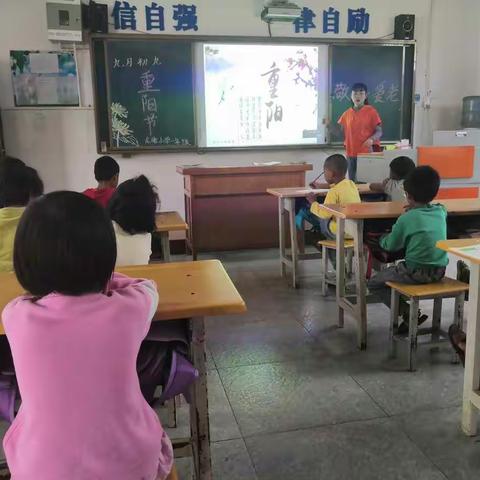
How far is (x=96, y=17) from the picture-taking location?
197 inches

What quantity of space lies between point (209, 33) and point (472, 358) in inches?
176

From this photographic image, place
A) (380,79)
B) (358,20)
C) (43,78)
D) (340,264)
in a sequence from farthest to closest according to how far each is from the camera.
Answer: (380,79), (358,20), (43,78), (340,264)

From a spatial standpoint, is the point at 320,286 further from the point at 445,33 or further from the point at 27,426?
the point at 445,33

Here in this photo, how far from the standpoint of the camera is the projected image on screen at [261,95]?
18.0ft

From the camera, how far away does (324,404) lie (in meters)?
2.27

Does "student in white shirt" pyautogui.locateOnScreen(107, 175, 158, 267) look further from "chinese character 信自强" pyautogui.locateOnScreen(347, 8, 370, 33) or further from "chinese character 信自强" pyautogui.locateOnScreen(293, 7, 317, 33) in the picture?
"chinese character 信自强" pyautogui.locateOnScreen(347, 8, 370, 33)

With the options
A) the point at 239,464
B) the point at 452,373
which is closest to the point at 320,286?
the point at 452,373

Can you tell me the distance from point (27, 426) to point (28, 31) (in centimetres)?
497

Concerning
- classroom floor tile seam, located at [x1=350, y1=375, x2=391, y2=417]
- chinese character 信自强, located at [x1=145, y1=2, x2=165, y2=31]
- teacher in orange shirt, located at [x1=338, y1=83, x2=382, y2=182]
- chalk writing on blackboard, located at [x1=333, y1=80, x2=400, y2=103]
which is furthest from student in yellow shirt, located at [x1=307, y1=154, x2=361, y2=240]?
chinese character 信自强, located at [x1=145, y1=2, x2=165, y2=31]

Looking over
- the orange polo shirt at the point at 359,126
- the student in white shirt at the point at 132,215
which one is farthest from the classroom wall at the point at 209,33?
the student in white shirt at the point at 132,215

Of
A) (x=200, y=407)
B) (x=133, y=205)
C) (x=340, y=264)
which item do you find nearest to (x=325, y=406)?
(x=200, y=407)

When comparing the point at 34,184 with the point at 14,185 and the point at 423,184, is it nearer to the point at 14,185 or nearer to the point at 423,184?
the point at 14,185

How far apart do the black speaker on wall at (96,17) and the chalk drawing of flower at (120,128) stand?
725mm

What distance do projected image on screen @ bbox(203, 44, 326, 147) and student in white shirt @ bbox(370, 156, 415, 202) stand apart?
6.14 ft
